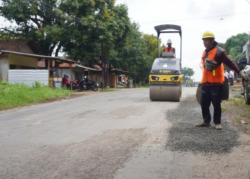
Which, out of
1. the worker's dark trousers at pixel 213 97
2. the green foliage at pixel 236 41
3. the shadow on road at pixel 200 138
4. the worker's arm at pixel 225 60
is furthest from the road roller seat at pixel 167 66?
the green foliage at pixel 236 41

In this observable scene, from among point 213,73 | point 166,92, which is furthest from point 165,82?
point 213,73

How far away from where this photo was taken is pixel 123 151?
8.02 meters

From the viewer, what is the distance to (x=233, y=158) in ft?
24.6

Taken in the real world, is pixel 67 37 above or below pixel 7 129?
above

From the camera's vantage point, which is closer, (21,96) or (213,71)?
(213,71)

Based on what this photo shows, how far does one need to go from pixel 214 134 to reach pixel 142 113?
5.15m

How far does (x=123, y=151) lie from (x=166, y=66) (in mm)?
14744

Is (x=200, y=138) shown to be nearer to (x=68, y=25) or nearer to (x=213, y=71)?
(x=213, y=71)

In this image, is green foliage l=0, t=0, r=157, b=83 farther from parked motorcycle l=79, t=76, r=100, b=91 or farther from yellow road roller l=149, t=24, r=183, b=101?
yellow road roller l=149, t=24, r=183, b=101

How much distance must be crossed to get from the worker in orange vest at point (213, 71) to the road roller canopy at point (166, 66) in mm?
11244

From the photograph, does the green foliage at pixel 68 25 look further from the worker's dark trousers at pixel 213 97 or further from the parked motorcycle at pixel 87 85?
the worker's dark trousers at pixel 213 97

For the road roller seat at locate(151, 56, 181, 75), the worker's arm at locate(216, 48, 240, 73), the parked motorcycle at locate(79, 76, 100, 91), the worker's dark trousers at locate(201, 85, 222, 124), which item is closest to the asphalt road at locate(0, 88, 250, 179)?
the worker's dark trousers at locate(201, 85, 222, 124)

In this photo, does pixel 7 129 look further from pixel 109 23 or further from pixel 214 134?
pixel 109 23

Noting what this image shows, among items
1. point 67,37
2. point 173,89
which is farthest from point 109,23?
point 173,89
